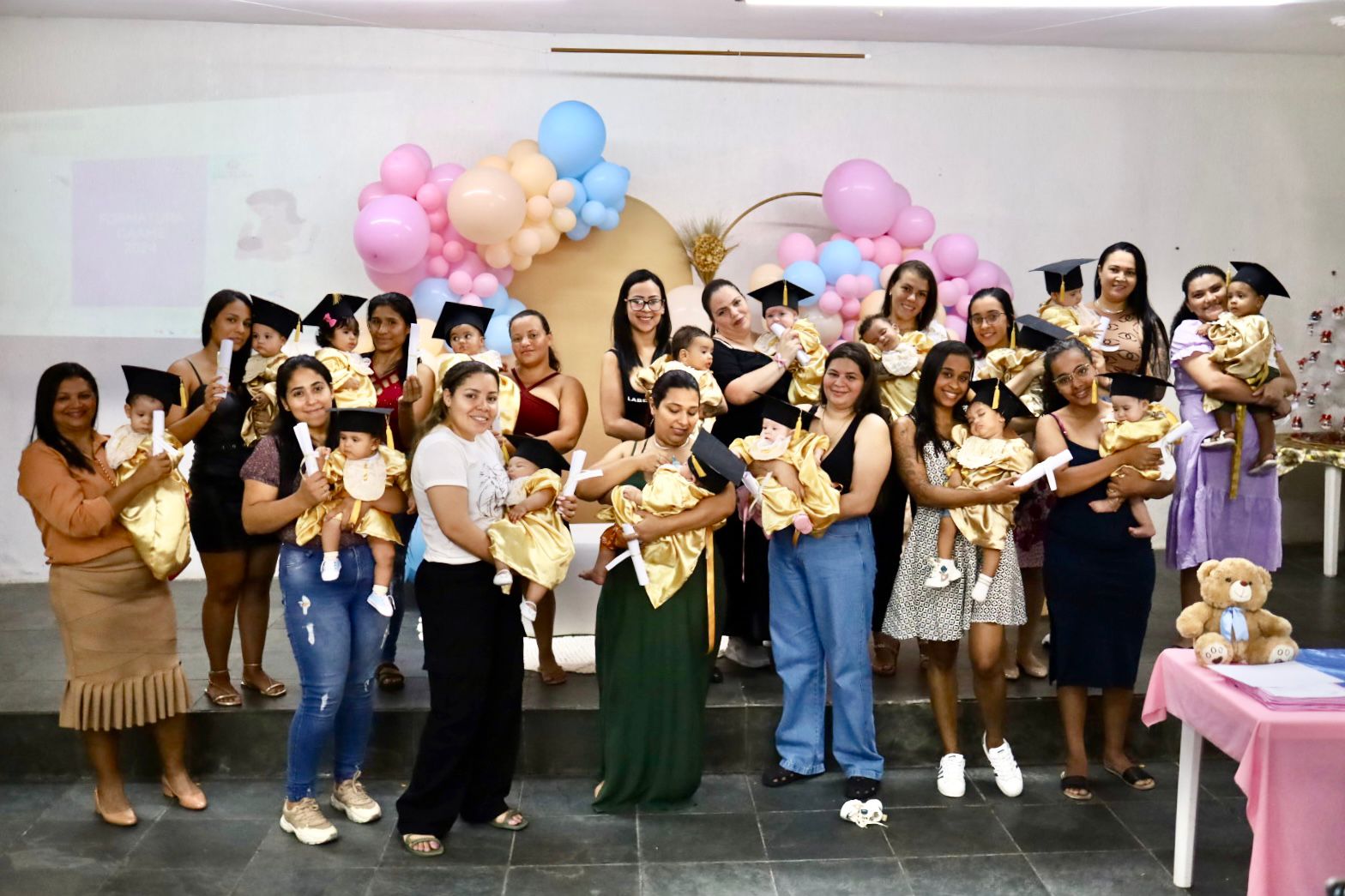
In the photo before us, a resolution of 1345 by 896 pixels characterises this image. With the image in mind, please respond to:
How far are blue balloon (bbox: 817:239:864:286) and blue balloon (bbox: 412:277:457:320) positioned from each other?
6.11ft

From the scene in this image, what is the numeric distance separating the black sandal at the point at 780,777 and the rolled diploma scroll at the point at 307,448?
1889 mm

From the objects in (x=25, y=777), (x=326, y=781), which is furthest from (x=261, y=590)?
(x=25, y=777)

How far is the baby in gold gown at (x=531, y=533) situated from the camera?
3.54 metres

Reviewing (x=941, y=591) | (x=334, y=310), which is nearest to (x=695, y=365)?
(x=941, y=591)

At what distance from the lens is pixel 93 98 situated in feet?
20.9

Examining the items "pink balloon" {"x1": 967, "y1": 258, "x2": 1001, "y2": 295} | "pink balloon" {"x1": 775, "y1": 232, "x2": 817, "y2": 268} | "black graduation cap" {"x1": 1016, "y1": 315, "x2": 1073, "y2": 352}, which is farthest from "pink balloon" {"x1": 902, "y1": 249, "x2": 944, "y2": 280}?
"black graduation cap" {"x1": 1016, "y1": 315, "x2": 1073, "y2": 352}

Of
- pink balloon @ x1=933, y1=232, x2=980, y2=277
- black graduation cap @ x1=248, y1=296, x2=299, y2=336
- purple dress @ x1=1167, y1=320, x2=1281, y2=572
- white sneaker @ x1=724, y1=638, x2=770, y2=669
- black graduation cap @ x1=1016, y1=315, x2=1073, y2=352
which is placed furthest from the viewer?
pink balloon @ x1=933, y1=232, x2=980, y2=277

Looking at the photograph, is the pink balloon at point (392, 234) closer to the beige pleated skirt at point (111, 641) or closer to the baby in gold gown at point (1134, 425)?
the beige pleated skirt at point (111, 641)

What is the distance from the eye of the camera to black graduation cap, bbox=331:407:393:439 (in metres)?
3.55

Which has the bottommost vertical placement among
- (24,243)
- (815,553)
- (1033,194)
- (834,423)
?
(815,553)

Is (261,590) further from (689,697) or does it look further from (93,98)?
(93,98)

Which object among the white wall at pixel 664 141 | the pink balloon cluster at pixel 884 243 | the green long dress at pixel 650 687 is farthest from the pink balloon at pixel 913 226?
the green long dress at pixel 650 687

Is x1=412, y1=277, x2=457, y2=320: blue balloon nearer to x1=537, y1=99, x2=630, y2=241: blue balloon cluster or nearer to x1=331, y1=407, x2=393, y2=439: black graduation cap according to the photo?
x1=537, y1=99, x2=630, y2=241: blue balloon cluster

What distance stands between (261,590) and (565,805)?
1.38 meters
